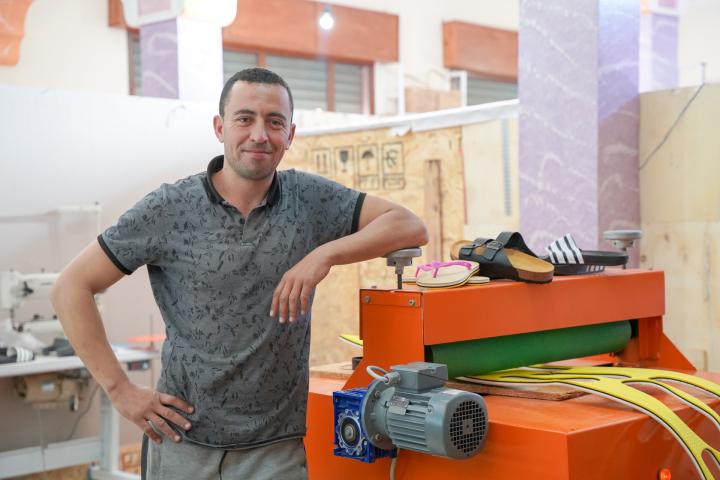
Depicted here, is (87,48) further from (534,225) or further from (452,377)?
(452,377)

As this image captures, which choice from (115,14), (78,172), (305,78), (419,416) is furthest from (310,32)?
(419,416)

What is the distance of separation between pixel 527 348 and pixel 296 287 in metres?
0.62

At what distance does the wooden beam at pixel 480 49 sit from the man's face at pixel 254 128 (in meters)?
8.81

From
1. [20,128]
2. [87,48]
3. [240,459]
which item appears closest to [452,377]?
[240,459]

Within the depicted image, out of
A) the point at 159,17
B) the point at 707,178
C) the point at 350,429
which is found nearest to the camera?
the point at 350,429

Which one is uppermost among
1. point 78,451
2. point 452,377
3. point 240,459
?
point 452,377

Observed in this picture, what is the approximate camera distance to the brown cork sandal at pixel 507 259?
2.21 metres

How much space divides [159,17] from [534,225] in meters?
3.17

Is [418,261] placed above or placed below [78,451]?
above

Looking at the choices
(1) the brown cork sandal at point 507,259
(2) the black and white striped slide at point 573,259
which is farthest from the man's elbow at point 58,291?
(2) the black and white striped slide at point 573,259

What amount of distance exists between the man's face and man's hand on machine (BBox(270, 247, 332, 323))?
9.0 inches

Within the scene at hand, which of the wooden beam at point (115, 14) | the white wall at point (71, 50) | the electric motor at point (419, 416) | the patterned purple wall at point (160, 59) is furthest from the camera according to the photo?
the wooden beam at point (115, 14)

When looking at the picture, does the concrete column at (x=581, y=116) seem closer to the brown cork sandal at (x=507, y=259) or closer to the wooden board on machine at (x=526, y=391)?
the brown cork sandal at (x=507, y=259)

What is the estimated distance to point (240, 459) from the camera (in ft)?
6.61
